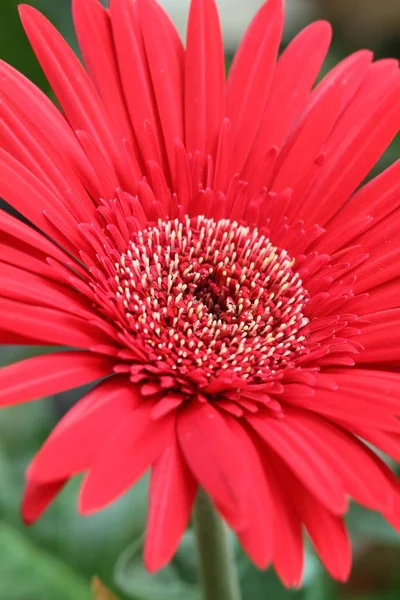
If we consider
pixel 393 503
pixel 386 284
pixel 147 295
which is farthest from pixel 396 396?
pixel 147 295

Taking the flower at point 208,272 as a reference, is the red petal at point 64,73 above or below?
above

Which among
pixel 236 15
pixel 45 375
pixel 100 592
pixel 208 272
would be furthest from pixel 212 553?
pixel 236 15

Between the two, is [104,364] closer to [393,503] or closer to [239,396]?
[239,396]

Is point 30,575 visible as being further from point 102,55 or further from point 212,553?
point 102,55

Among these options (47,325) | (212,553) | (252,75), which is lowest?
(212,553)

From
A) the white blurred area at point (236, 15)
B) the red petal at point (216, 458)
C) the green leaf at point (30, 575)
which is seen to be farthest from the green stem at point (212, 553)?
the white blurred area at point (236, 15)

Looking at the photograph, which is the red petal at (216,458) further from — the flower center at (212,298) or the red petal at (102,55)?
the red petal at (102,55)

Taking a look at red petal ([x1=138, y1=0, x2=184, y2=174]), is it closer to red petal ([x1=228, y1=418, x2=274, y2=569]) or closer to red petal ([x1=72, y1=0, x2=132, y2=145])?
red petal ([x1=72, y1=0, x2=132, y2=145])
